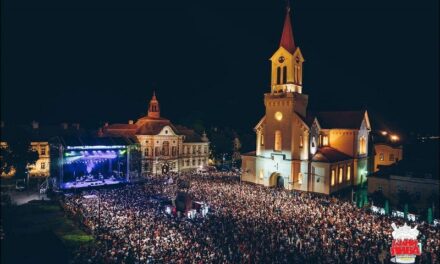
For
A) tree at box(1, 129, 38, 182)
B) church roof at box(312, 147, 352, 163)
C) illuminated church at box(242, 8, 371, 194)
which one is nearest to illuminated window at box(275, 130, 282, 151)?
illuminated church at box(242, 8, 371, 194)

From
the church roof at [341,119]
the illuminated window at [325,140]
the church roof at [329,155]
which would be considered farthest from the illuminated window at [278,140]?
the illuminated window at [325,140]

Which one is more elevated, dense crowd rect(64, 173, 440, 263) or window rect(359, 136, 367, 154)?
window rect(359, 136, 367, 154)

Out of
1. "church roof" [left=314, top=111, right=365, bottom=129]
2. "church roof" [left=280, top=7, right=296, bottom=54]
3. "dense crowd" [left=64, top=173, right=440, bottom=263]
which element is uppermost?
"church roof" [left=280, top=7, right=296, bottom=54]

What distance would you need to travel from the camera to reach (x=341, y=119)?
1882 inches

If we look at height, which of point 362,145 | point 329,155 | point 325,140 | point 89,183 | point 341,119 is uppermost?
point 341,119

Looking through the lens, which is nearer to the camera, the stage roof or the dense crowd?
the dense crowd

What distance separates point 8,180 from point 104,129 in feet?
75.5

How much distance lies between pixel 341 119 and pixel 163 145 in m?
27.9

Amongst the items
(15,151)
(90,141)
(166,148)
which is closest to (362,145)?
(166,148)

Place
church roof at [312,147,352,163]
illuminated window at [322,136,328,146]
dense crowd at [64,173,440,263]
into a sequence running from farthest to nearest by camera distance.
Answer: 1. illuminated window at [322,136,328,146]
2. church roof at [312,147,352,163]
3. dense crowd at [64,173,440,263]

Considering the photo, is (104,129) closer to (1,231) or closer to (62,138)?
(62,138)

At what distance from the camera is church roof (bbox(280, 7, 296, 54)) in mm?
43562

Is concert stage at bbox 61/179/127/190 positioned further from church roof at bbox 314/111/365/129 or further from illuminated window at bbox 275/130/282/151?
church roof at bbox 314/111/365/129

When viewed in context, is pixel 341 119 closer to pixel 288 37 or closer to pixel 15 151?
pixel 288 37
